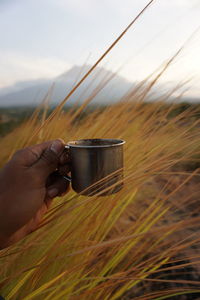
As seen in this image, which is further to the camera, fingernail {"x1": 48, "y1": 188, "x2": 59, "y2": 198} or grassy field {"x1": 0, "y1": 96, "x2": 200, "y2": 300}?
fingernail {"x1": 48, "y1": 188, "x2": 59, "y2": 198}

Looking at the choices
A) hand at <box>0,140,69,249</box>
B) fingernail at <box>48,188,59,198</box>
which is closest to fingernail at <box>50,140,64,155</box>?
hand at <box>0,140,69,249</box>

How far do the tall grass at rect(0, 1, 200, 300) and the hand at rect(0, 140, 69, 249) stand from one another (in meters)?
0.05

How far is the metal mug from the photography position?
0.60 metres

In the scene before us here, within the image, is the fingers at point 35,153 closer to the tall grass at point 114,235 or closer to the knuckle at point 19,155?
the knuckle at point 19,155

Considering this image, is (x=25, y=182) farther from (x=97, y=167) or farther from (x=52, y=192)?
(x=97, y=167)

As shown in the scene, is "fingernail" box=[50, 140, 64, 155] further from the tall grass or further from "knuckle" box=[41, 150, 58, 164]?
the tall grass

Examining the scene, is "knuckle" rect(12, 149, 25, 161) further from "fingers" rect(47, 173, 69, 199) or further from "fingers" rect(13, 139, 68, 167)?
"fingers" rect(47, 173, 69, 199)

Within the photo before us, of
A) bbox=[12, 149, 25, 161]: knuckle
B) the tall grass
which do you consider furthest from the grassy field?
bbox=[12, 149, 25, 161]: knuckle

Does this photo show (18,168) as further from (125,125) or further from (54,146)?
(125,125)

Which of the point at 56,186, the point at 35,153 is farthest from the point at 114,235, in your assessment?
the point at 35,153

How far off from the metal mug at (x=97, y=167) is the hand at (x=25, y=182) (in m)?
0.09

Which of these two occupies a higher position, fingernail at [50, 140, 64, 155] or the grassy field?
fingernail at [50, 140, 64, 155]

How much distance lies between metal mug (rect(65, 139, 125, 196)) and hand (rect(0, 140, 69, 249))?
3.6 inches

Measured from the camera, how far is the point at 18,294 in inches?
30.3
